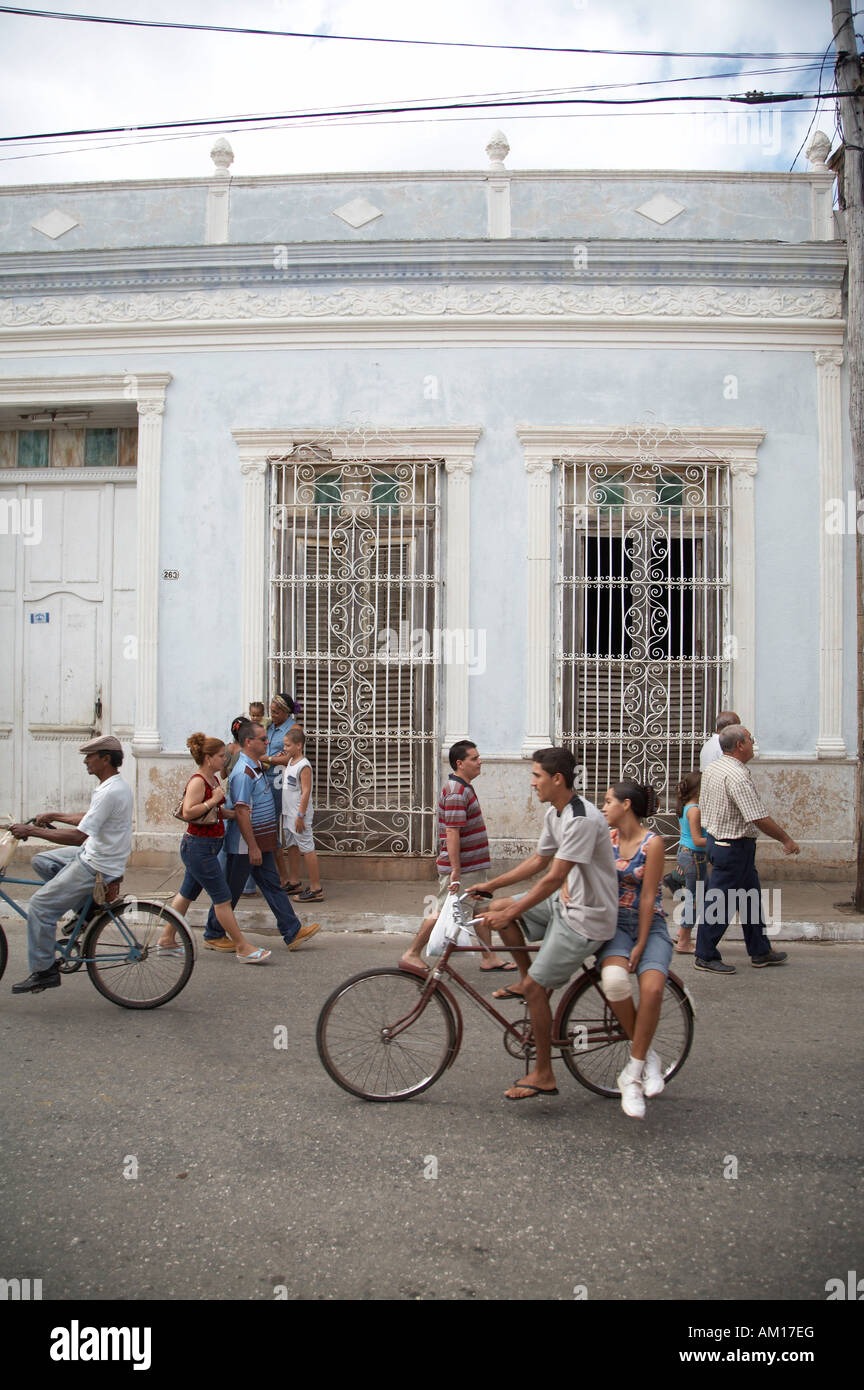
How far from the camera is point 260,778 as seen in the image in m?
6.93

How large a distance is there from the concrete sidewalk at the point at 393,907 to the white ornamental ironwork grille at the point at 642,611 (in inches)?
58.0

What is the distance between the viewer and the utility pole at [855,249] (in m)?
7.95

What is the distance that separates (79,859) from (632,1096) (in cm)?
316

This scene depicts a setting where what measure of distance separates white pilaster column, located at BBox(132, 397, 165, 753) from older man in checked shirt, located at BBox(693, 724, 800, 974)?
5.29m

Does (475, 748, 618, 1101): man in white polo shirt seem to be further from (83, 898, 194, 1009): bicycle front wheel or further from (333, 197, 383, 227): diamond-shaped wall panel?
(333, 197, 383, 227): diamond-shaped wall panel

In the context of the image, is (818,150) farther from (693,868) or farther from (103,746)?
(103,746)

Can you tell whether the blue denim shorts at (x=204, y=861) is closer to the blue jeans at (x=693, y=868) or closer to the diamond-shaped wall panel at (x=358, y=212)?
the blue jeans at (x=693, y=868)

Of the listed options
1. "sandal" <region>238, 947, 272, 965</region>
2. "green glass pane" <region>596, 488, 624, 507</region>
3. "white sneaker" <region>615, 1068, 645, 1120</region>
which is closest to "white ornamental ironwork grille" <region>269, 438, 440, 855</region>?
"green glass pane" <region>596, 488, 624, 507</region>

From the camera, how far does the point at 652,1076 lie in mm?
4105

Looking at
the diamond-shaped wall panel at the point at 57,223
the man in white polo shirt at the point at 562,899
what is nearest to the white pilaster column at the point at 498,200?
the diamond-shaped wall panel at the point at 57,223

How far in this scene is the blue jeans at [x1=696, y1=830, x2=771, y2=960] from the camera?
6555 millimetres

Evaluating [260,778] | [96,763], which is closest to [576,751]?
[260,778]

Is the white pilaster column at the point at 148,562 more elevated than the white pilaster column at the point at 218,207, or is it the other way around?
the white pilaster column at the point at 218,207
